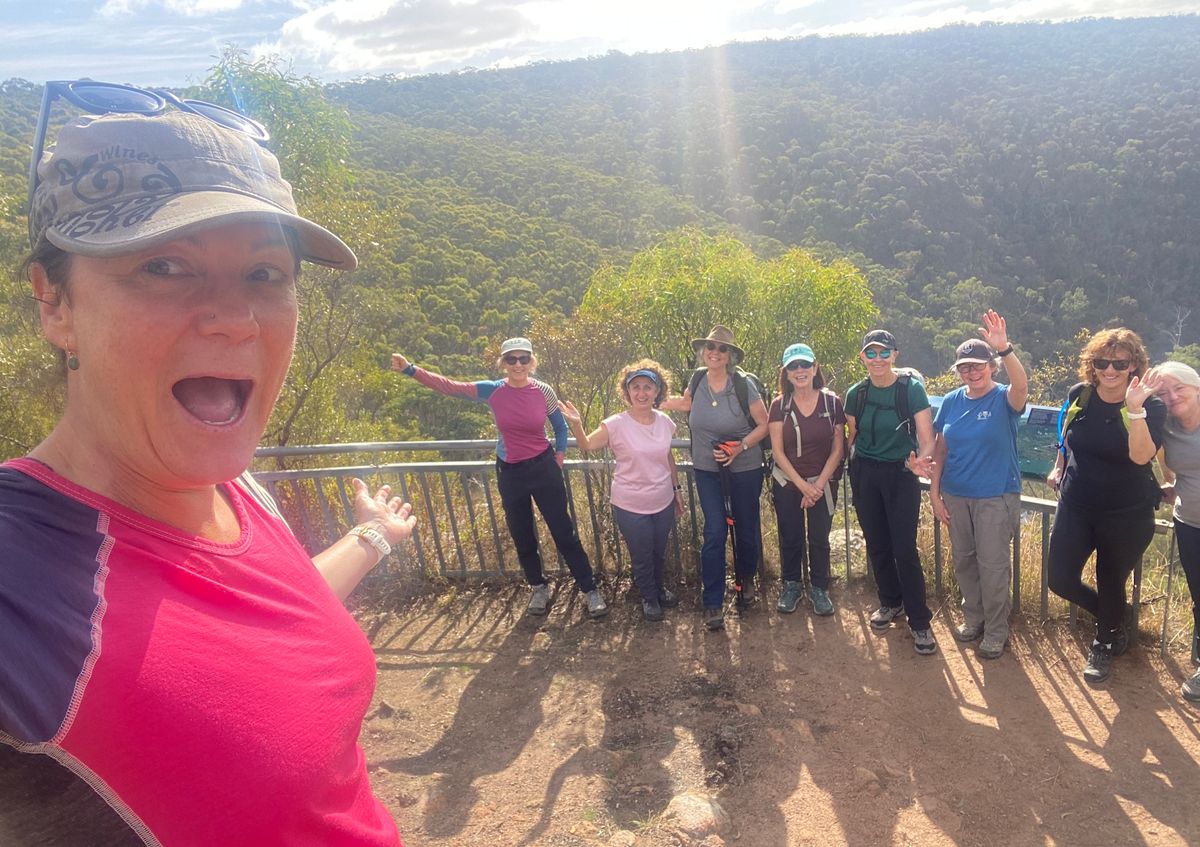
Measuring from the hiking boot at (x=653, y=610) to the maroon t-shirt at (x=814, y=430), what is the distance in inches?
51.5

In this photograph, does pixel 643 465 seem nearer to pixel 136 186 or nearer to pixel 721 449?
pixel 721 449

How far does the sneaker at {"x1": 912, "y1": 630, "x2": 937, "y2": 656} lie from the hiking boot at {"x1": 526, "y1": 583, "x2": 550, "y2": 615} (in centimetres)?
245

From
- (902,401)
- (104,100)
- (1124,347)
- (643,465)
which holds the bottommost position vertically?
(643,465)

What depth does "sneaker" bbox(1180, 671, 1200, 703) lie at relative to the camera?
364 cm

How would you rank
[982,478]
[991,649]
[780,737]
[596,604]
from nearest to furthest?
[780,737]
[982,478]
[991,649]
[596,604]

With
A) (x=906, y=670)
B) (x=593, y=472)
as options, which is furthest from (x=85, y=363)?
(x=593, y=472)

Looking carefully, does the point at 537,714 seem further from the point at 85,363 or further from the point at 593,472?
the point at 85,363

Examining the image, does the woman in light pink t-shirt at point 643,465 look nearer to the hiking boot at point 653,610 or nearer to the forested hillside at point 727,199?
the hiking boot at point 653,610

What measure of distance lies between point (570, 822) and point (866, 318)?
9255mm

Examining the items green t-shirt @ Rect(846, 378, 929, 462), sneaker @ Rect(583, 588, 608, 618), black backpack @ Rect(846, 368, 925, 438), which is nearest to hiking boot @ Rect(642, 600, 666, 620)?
sneaker @ Rect(583, 588, 608, 618)

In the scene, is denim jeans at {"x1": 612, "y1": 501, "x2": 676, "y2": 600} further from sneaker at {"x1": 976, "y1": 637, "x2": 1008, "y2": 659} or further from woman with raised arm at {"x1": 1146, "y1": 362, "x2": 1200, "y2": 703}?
woman with raised arm at {"x1": 1146, "y1": 362, "x2": 1200, "y2": 703}

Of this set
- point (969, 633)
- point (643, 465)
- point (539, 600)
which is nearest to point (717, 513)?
point (643, 465)

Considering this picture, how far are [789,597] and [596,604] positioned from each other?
4.38ft

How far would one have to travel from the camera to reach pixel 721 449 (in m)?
4.54
